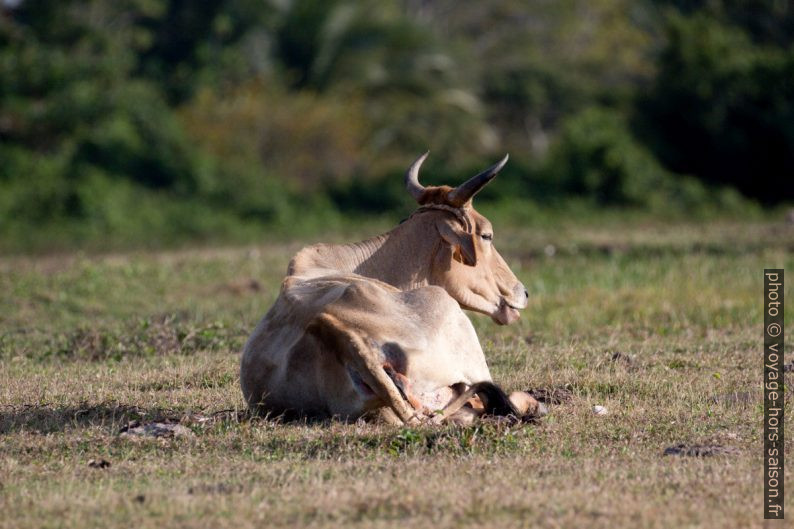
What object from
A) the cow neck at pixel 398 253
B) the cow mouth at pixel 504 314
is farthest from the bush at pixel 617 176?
the cow neck at pixel 398 253

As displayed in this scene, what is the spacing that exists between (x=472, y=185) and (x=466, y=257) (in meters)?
0.47

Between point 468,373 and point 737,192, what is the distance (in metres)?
20.2

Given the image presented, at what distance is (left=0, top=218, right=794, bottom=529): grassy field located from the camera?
185 inches

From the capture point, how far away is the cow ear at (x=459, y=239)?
728 centimetres

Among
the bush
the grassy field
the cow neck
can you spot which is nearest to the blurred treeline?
the bush

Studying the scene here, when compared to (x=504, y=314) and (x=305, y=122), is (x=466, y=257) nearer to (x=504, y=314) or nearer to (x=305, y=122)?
(x=504, y=314)

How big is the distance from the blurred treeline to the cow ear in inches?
522

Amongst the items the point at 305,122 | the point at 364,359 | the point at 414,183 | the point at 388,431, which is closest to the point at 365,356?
the point at 364,359

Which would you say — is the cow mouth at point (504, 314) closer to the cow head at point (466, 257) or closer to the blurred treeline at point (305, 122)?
the cow head at point (466, 257)

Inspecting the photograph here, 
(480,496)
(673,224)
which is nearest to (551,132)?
(673,224)

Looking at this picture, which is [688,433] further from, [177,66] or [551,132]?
[551,132]

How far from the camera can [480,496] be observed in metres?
4.81

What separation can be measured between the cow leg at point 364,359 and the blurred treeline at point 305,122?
14331mm

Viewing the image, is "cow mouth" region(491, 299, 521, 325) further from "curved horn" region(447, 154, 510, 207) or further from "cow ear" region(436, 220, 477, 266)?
"curved horn" region(447, 154, 510, 207)
